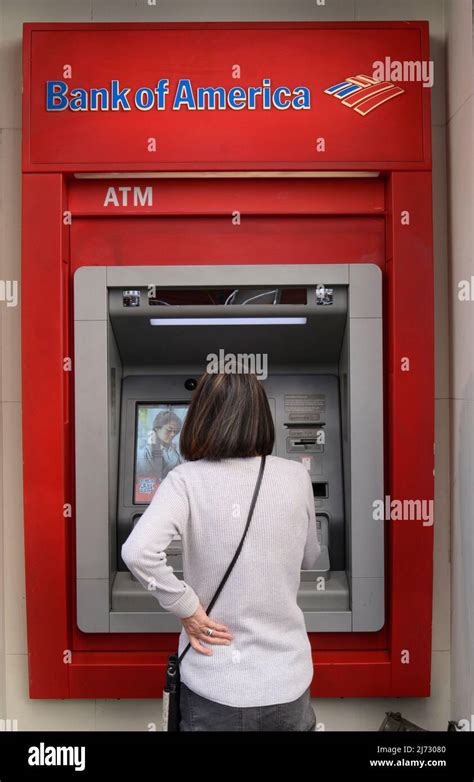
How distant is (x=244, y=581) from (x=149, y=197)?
1.65m

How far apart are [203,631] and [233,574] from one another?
7.4 inches

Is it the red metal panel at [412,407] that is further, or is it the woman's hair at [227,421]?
the red metal panel at [412,407]

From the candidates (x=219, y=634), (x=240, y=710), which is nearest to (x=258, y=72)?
(x=219, y=634)

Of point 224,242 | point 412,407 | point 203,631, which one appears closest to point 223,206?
point 224,242

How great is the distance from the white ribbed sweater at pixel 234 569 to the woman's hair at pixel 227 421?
0.06 meters

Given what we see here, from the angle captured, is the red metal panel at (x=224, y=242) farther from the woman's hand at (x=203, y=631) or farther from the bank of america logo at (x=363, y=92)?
the woman's hand at (x=203, y=631)

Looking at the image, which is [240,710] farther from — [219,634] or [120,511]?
[120,511]

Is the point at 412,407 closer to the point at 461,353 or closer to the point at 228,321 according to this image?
the point at 461,353

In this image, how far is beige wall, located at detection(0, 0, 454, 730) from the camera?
9.17 ft

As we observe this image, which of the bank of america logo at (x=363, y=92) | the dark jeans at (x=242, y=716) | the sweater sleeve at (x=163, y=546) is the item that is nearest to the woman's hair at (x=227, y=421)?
the sweater sleeve at (x=163, y=546)

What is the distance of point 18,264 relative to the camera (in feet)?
9.33

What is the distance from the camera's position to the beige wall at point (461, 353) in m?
2.54
